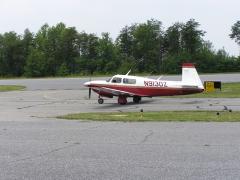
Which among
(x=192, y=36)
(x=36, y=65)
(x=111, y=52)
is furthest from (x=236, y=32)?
(x=36, y=65)

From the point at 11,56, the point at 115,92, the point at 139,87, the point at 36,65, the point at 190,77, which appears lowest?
the point at 115,92

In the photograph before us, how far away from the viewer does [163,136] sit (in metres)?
13.7

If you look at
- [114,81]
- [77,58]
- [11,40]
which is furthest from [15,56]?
[114,81]

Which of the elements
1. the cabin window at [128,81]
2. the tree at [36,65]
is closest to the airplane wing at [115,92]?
the cabin window at [128,81]

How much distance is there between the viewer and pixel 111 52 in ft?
348

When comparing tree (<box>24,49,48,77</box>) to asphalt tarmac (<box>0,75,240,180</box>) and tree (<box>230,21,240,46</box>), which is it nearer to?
tree (<box>230,21,240,46</box>)

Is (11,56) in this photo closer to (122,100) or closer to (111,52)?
(111,52)

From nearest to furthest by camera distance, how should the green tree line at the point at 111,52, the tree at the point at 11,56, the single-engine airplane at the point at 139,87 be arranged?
the single-engine airplane at the point at 139,87 < the green tree line at the point at 111,52 < the tree at the point at 11,56

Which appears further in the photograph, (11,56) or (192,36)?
(11,56)

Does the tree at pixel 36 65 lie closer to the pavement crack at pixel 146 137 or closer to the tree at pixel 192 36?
the tree at pixel 192 36

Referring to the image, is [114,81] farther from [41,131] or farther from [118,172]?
[118,172]

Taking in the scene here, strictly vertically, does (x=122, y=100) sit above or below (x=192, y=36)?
below

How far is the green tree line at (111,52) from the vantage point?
96188mm

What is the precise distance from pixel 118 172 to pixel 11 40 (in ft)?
375
